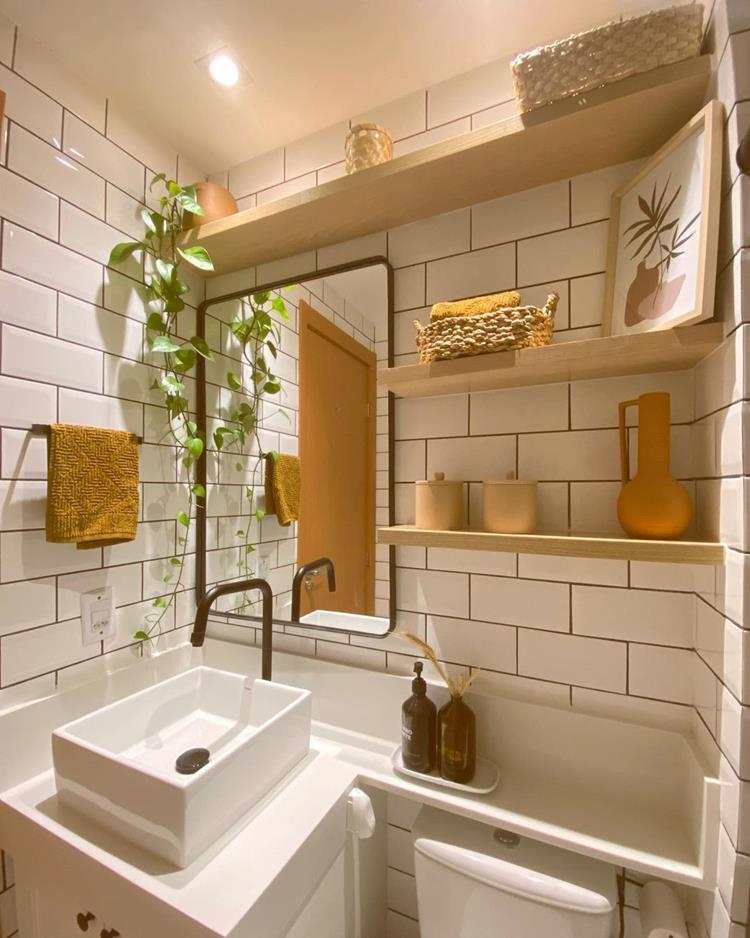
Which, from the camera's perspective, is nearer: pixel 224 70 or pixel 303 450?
pixel 224 70

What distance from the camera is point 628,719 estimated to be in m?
0.93

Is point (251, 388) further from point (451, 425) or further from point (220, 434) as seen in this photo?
point (451, 425)

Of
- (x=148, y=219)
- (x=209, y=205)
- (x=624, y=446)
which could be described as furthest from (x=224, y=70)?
(x=624, y=446)

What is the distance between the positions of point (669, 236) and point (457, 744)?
1066 millimetres

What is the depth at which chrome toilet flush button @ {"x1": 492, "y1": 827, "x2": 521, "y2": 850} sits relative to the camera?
903 mm

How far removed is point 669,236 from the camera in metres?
0.80

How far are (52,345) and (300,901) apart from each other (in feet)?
4.08

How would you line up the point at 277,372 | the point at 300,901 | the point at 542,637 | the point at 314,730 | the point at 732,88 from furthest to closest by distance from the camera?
1. the point at 277,372
2. the point at 314,730
3. the point at 542,637
4. the point at 300,901
5. the point at 732,88

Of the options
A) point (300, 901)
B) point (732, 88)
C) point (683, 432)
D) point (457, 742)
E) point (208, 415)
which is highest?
point (732, 88)

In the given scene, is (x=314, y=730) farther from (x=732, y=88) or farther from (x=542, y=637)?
(x=732, y=88)

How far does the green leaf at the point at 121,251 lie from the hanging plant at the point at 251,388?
0.33 meters

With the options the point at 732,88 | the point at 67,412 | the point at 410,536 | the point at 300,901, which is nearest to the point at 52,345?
the point at 67,412

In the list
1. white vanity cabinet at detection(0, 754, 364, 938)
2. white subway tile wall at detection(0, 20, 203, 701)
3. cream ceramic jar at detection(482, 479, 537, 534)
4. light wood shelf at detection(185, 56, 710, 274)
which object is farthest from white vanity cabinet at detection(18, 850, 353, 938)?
light wood shelf at detection(185, 56, 710, 274)

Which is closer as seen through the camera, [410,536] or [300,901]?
[300,901]
